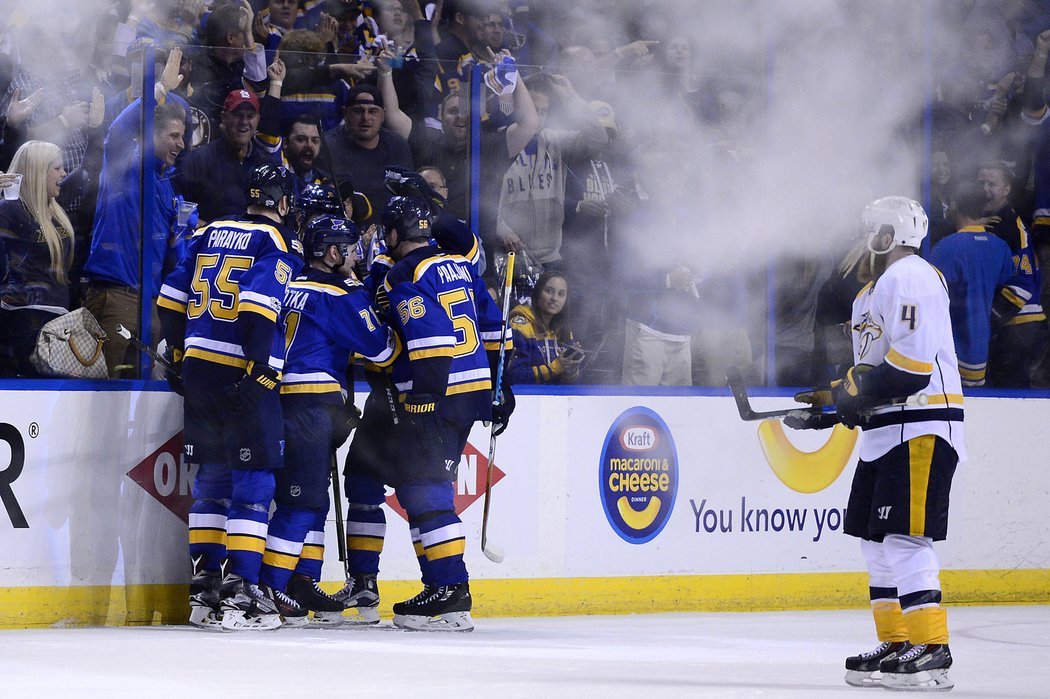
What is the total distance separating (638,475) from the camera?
27.0ft

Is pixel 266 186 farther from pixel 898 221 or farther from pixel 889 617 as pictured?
pixel 889 617

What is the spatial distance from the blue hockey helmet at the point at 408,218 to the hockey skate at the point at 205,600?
171 cm

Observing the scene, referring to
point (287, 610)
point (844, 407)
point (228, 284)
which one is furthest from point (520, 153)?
point (844, 407)

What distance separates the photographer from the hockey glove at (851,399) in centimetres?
548

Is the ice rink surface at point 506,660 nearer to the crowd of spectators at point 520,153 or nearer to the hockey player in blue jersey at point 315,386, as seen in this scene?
the hockey player in blue jersey at point 315,386

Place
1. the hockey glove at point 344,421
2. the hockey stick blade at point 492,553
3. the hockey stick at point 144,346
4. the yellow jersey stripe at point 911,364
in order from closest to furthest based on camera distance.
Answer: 1. the yellow jersey stripe at point 911,364
2. the hockey stick at point 144,346
3. the hockey glove at point 344,421
4. the hockey stick blade at point 492,553

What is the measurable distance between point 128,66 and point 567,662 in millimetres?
3625

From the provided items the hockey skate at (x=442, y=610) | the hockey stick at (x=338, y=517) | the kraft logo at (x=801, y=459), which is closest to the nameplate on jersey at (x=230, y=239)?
the hockey stick at (x=338, y=517)

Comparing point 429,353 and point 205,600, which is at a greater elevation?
point 429,353

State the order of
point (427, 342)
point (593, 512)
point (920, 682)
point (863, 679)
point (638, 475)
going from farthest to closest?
point (638, 475) < point (593, 512) < point (427, 342) < point (863, 679) < point (920, 682)

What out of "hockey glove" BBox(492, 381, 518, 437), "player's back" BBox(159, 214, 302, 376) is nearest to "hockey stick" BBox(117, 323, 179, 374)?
"player's back" BBox(159, 214, 302, 376)

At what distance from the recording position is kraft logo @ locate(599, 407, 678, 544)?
26.8 ft

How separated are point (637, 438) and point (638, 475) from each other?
0.19 m

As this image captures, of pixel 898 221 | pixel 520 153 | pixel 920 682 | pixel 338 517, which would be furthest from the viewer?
pixel 520 153
